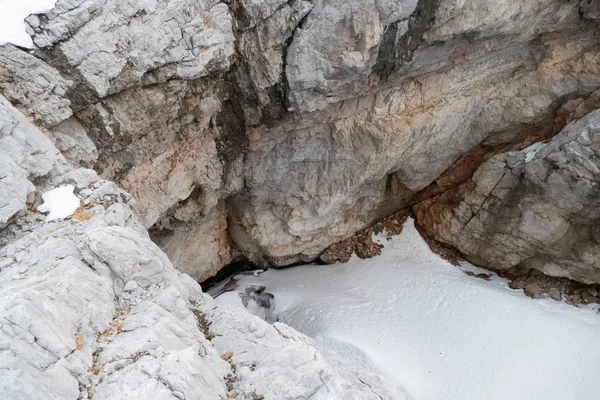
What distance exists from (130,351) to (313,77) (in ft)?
26.8

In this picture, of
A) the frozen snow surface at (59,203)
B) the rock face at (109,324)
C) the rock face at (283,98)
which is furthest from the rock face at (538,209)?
the frozen snow surface at (59,203)

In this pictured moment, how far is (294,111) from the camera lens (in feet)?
37.4

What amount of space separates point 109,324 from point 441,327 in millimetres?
10132

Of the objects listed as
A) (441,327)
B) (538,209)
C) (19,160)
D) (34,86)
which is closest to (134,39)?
(34,86)

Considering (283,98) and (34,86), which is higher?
(34,86)

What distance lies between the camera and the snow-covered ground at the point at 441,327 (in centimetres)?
1049

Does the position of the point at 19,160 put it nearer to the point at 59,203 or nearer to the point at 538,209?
the point at 59,203

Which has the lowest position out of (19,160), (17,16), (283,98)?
(283,98)

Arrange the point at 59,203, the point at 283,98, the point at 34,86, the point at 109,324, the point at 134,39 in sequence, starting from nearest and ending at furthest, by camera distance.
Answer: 1. the point at 109,324
2. the point at 59,203
3. the point at 34,86
4. the point at 134,39
5. the point at 283,98

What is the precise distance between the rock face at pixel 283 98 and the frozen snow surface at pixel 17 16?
0.59 ft

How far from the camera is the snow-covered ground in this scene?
10492mm

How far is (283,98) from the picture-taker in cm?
1089

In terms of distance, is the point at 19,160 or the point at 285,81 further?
the point at 285,81

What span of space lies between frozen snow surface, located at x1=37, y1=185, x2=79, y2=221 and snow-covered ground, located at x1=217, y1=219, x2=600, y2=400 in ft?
26.7
